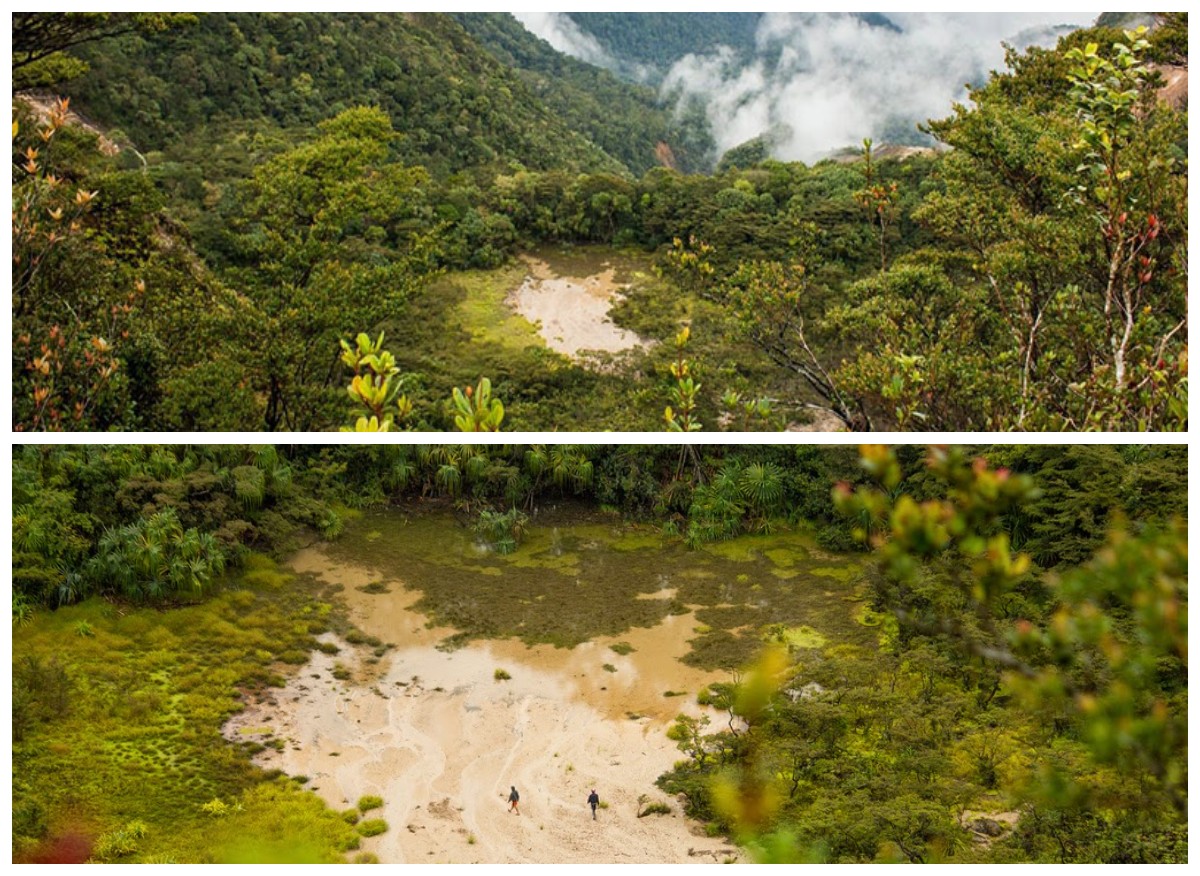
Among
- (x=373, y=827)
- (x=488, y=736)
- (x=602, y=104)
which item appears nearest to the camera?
(x=373, y=827)

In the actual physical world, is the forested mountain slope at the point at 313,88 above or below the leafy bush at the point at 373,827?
above

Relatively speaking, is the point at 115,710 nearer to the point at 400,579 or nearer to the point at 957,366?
the point at 400,579

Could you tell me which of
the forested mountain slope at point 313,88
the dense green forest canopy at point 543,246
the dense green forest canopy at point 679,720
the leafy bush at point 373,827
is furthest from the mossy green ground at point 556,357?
the forested mountain slope at point 313,88

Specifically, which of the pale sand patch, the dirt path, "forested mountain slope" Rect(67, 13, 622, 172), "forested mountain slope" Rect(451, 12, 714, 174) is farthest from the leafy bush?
"forested mountain slope" Rect(451, 12, 714, 174)

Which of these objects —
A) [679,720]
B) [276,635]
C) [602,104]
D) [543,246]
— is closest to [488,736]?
[679,720]

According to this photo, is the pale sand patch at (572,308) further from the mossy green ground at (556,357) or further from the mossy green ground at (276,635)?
the mossy green ground at (276,635)

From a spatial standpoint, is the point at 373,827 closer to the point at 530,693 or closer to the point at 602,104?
the point at 530,693

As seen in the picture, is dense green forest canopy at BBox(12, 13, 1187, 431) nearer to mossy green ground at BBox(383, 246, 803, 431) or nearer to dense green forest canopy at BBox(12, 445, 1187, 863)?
mossy green ground at BBox(383, 246, 803, 431)
